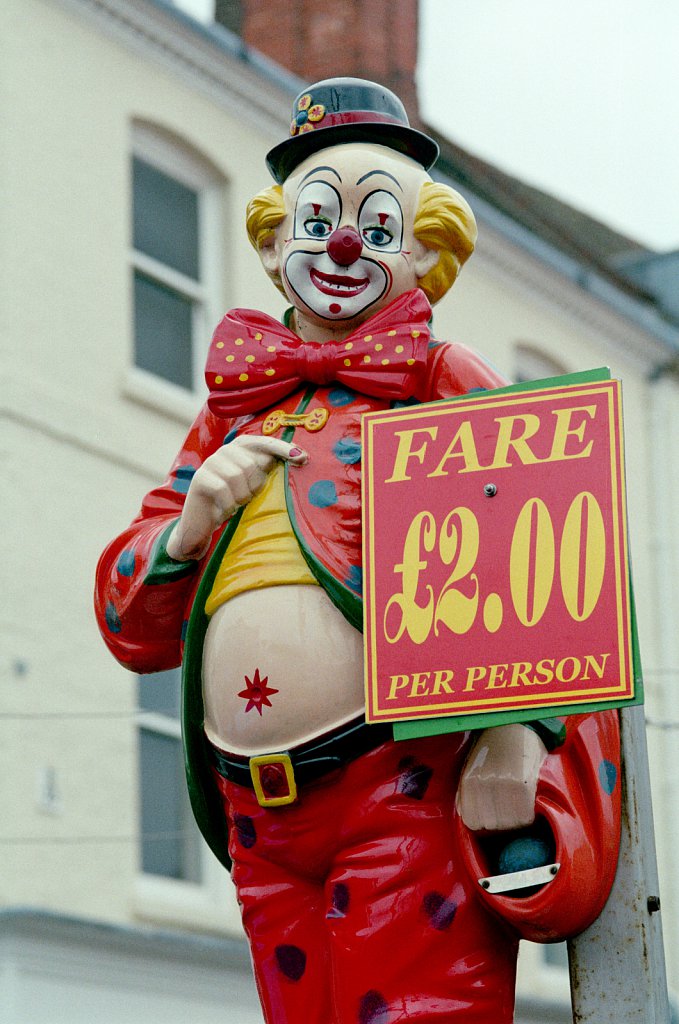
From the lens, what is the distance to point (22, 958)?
9.05 meters

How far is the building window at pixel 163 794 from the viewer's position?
33.2ft

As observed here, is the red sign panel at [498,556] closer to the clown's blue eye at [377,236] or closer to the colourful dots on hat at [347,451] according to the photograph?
the colourful dots on hat at [347,451]

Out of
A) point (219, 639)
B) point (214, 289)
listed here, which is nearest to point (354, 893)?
point (219, 639)

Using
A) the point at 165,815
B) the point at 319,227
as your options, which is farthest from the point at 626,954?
the point at 165,815

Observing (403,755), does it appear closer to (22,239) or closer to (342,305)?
(342,305)

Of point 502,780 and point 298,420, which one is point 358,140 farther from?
point 502,780

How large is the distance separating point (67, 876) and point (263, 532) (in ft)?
20.5

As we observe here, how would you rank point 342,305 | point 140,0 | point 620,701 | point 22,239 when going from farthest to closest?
point 140,0 < point 22,239 < point 342,305 < point 620,701

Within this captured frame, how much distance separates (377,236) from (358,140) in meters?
0.20

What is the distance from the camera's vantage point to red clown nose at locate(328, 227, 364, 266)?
12.1ft

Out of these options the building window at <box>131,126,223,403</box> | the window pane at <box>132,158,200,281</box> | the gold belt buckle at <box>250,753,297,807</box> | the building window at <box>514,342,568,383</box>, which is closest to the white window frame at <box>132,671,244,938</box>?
the building window at <box>131,126,223,403</box>

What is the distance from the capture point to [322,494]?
11.6 feet

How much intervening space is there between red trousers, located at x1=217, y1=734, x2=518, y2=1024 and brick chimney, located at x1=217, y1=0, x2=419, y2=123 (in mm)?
10417

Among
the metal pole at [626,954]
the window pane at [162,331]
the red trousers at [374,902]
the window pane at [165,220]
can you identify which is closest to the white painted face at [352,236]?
the red trousers at [374,902]
